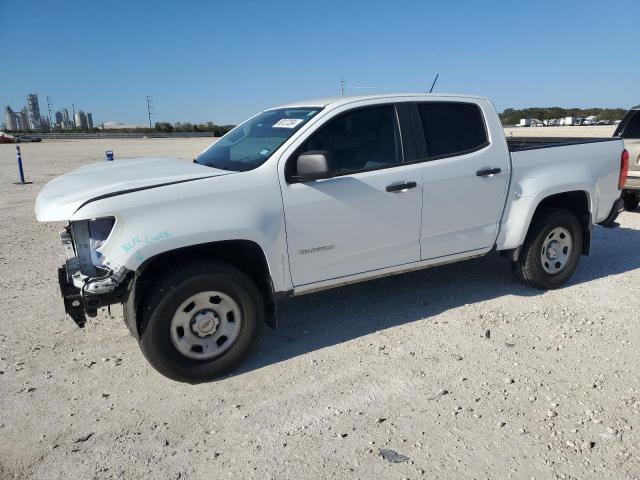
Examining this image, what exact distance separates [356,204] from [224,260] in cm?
108

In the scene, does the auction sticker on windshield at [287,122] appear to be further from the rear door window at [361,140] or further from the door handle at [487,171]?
the door handle at [487,171]

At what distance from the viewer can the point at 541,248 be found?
4961 mm

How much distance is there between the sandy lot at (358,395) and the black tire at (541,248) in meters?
0.18

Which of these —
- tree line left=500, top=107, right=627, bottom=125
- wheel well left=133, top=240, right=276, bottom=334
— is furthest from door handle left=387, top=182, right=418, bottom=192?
tree line left=500, top=107, right=627, bottom=125

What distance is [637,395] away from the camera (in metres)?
3.26

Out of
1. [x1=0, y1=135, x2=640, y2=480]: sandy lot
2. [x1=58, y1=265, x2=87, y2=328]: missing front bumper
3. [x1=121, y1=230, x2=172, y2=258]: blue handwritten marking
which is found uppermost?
[x1=121, y1=230, x2=172, y2=258]: blue handwritten marking

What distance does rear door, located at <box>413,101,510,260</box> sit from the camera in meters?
4.29

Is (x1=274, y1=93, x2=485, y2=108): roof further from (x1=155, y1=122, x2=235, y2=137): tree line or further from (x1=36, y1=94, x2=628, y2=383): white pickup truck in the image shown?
(x1=155, y1=122, x2=235, y2=137): tree line

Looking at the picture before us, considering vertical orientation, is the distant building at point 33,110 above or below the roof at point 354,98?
above

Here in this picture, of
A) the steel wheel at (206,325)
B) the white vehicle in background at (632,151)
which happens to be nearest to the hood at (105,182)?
the steel wheel at (206,325)

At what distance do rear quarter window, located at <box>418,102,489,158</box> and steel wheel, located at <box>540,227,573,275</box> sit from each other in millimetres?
1267

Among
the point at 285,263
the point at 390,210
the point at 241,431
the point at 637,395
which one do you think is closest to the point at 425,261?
the point at 390,210

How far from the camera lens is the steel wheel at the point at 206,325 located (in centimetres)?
345

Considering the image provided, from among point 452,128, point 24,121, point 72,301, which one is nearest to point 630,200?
point 452,128
